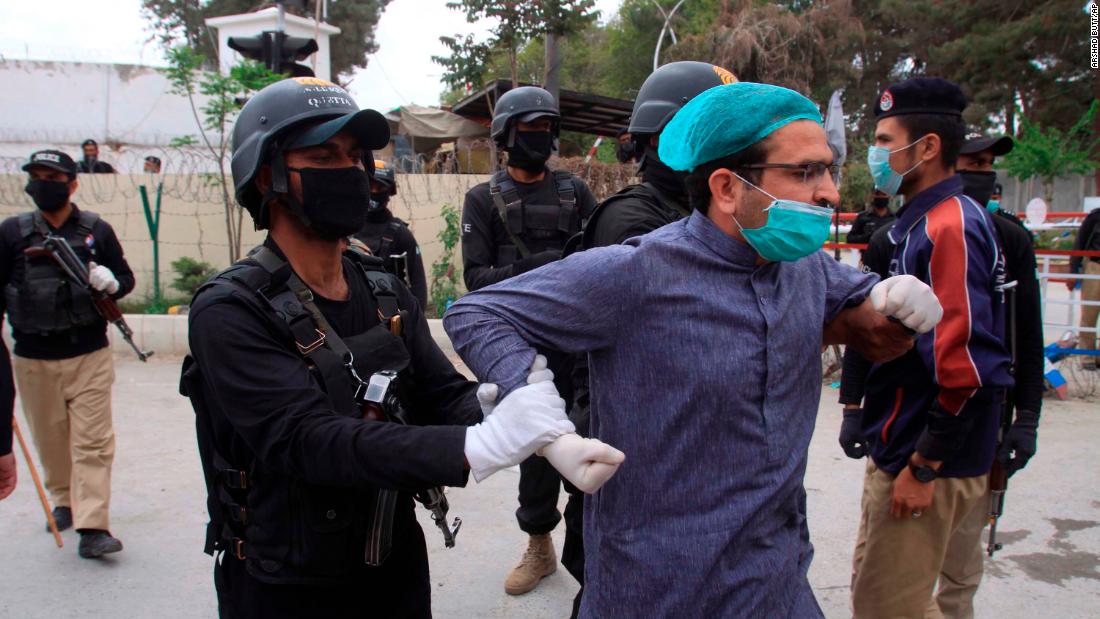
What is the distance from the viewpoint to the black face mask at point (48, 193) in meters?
4.22

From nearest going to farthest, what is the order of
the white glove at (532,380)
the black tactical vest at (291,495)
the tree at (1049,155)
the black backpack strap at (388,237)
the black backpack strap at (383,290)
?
the white glove at (532,380), the black tactical vest at (291,495), the black backpack strap at (383,290), the black backpack strap at (388,237), the tree at (1049,155)

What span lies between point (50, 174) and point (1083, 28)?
28416mm

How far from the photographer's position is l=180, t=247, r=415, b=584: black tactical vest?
71.2 inches

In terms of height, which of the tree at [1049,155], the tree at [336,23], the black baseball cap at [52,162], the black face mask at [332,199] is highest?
the tree at [336,23]

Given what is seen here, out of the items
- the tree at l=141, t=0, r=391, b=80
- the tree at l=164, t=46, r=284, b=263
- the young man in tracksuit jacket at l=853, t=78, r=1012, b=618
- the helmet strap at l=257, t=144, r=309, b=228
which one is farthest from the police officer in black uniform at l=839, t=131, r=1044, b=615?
the tree at l=141, t=0, r=391, b=80

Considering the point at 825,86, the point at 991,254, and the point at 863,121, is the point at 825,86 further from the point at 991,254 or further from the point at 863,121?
the point at 991,254

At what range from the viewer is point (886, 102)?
2895mm

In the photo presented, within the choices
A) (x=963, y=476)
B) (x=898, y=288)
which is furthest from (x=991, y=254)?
(x=898, y=288)

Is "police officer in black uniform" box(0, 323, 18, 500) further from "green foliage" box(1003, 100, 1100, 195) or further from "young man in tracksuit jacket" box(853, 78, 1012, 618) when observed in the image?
"green foliage" box(1003, 100, 1100, 195)

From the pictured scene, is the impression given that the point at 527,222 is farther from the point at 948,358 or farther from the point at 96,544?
the point at 96,544

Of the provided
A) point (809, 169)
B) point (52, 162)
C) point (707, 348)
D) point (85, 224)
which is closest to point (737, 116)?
point (809, 169)

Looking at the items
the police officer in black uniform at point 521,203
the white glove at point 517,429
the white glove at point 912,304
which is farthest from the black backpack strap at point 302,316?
the police officer in black uniform at point 521,203

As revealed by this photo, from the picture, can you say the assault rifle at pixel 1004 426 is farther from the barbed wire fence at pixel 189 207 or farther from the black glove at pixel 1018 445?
the barbed wire fence at pixel 189 207

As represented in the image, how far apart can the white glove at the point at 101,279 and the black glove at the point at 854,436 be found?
12.5 feet
